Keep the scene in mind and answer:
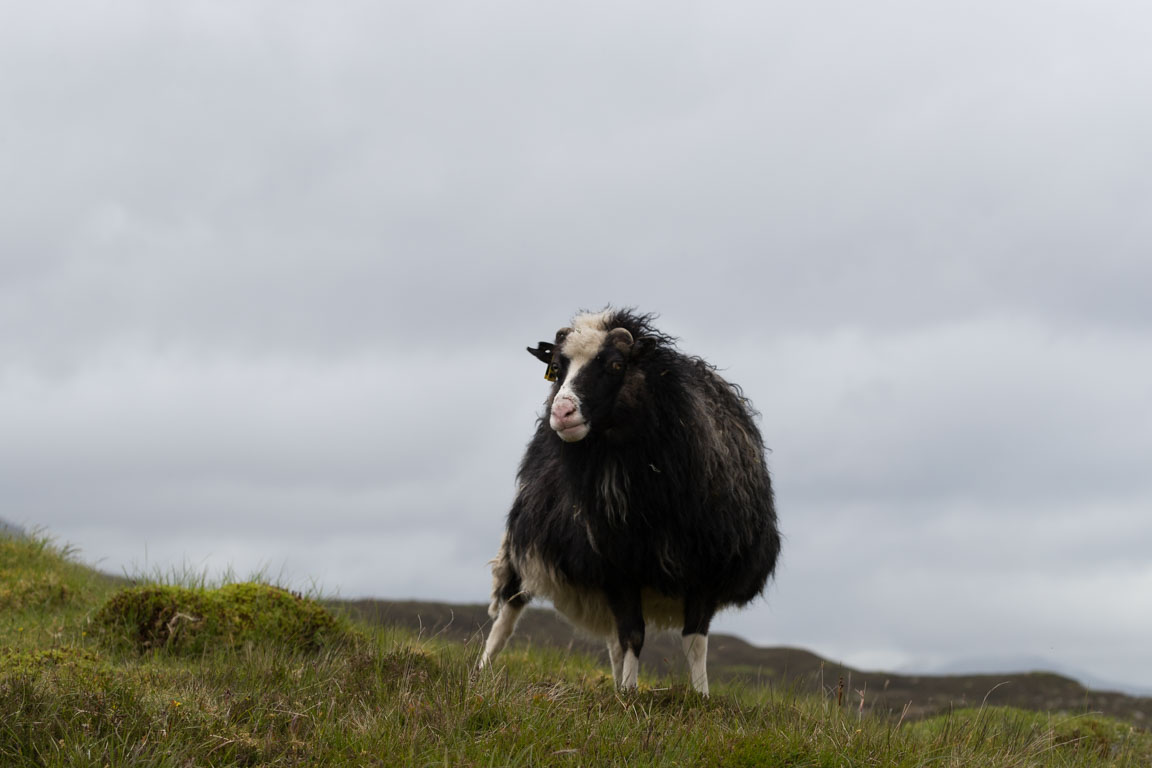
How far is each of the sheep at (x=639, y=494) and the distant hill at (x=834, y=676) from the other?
217 inches

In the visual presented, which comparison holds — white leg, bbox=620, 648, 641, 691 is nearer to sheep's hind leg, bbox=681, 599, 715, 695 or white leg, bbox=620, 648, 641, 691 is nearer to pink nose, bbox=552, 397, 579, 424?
sheep's hind leg, bbox=681, 599, 715, 695

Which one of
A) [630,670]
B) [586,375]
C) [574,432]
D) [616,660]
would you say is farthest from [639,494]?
[616,660]

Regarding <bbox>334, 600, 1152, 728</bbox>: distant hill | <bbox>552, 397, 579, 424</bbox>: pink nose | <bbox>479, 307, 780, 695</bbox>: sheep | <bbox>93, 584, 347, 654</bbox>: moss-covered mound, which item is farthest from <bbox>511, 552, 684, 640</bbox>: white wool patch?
<bbox>334, 600, 1152, 728</bbox>: distant hill

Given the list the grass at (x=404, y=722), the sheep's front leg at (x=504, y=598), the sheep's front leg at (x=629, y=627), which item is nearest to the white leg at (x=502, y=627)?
the sheep's front leg at (x=504, y=598)

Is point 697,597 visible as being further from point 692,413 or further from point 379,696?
point 379,696

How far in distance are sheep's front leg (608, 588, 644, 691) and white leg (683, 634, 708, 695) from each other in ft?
1.22

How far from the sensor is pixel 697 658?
8242 mm

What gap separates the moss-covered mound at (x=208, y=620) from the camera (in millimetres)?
9672

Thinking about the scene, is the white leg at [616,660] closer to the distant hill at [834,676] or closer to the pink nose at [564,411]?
the pink nose at [564,411]

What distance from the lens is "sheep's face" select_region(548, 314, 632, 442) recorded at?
299 inches

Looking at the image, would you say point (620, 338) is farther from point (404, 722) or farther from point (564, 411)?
point (404, 722)

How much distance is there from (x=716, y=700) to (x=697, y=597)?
90 centimetres

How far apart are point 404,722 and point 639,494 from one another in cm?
263

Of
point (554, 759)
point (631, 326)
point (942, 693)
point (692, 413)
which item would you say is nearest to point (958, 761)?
→ point (554, 759)
